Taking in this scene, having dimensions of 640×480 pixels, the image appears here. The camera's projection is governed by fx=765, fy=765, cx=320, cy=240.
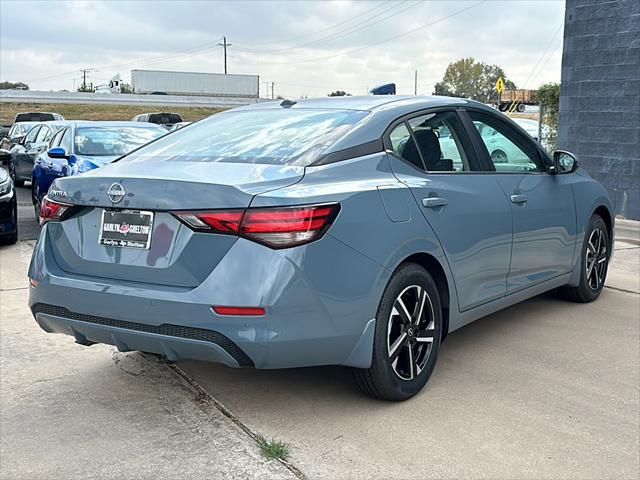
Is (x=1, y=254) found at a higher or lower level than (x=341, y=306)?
lower

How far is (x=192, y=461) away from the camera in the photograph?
10.9 ft

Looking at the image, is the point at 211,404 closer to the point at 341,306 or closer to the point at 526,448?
the point at 341,306

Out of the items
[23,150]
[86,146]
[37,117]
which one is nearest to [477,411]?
[86,146]

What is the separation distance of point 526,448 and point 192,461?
1506 millimetres

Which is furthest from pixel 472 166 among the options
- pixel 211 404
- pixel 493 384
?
pixel 211 404

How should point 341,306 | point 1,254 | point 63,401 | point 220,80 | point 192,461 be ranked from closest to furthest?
point 192,461, point 341,306, point 63,401, point 1,254, point 220,80

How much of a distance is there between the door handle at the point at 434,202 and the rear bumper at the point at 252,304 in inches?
22.9

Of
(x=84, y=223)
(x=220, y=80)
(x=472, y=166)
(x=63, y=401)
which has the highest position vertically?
(x=220, y=80)

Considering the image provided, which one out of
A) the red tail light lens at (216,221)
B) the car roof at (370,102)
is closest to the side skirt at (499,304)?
the car roof at (370,102)

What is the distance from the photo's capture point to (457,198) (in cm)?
438

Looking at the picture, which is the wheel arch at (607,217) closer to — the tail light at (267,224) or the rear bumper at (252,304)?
the rear bumper at (252,304)

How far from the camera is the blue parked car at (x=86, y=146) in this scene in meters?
9.62

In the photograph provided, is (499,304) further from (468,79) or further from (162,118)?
(468,79)

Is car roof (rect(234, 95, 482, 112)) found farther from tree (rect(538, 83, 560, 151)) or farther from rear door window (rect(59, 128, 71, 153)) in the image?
tree (rect(538, 83, 560, 151))
